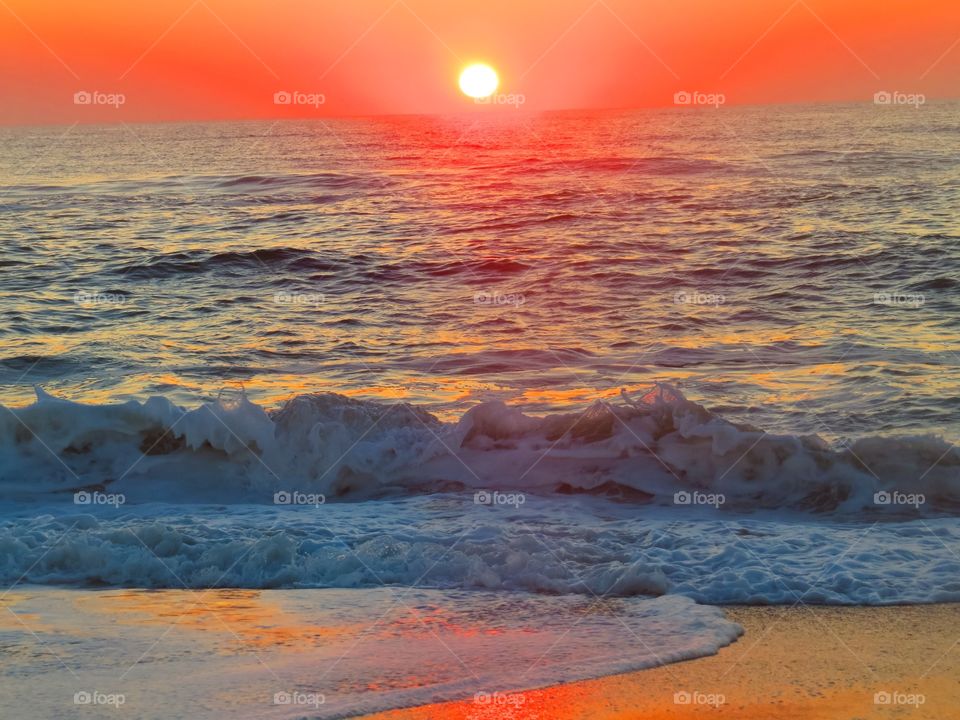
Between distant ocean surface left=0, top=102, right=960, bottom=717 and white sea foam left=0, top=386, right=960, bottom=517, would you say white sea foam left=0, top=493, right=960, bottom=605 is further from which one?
white sea foam left=0, top=386, right=960, bottom=517

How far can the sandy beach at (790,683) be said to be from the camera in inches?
189

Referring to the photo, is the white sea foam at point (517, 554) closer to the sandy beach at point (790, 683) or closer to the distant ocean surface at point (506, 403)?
the distant ocean surface at point (506, 403)

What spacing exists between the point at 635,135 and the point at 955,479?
43815 millimetres

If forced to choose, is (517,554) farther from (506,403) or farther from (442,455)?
(506,403)

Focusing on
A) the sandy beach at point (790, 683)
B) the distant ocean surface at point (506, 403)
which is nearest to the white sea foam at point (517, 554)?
the distant ocean surface at point (506, 403)

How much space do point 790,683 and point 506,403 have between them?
6.27 metres

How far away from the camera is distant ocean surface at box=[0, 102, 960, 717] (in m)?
7.21

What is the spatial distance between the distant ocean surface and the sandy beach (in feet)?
0.70

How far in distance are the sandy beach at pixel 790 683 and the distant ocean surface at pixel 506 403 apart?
0.70 feet

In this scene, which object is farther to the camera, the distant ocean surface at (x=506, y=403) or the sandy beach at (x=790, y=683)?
the distant ocean surface at (x=506, y=403)

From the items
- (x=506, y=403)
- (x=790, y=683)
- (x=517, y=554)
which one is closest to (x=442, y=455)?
(x=506, y=403)

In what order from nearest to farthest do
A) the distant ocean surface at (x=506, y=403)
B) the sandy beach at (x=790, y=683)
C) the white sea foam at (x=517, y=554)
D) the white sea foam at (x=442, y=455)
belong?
the sandy beach at (x=790, y=683)
the white sea foam at (x=517, y=554)
the distant ocean surface at (x=506, y=403)
the white sea foam at (x=442, y=455)

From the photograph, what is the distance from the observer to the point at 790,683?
514cm

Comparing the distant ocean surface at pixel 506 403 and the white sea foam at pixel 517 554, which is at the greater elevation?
the distant ocean surface at pixel 506 403
